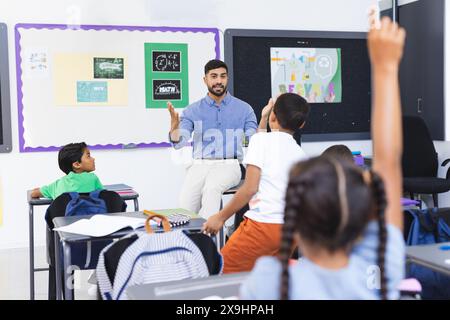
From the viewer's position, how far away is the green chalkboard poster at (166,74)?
17.0ft

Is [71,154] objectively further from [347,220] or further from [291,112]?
[347,220]

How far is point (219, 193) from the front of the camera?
13.6 feet

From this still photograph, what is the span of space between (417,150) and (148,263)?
3.85 meters

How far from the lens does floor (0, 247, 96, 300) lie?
11.8ft

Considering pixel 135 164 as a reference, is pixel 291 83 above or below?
above

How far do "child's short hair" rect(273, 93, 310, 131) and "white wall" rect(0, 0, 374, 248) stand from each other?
9.58 feet

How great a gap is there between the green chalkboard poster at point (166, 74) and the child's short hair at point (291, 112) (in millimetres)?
2867

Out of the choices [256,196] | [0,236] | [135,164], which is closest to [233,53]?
[135,164]

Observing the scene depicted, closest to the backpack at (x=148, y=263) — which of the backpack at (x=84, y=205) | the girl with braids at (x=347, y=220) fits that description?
the girl with braids at (x=347, y=220)

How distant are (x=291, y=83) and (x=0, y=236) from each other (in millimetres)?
3029

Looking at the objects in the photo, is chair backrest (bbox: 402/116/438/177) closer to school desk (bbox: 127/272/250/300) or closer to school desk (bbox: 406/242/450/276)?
school desk (bbox: 406/242/450/276)

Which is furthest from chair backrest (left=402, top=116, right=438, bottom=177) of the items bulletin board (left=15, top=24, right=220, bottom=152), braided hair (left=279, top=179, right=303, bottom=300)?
braided hair (left=279, top=179, right=303, bottom=300)
